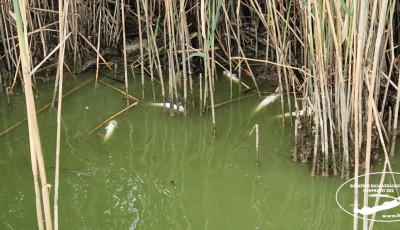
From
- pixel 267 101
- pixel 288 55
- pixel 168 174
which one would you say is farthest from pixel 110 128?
pixel 288 55

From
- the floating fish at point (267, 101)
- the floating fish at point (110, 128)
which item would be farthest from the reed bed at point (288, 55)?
the floating fish at point (110, 128)

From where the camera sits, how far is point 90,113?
9.69 feet

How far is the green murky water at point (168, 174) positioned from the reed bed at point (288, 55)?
0.38 feet

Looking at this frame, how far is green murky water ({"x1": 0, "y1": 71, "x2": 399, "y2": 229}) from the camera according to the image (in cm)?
207

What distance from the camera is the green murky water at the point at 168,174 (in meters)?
2.07

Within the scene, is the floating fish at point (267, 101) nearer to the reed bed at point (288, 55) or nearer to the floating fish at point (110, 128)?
the reed bed at point (288, 55)

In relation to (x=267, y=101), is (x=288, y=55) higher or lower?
higher

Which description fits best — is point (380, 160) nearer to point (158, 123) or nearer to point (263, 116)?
point (263, 116)

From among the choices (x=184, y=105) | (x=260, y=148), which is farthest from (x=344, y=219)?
(x=184, y=105)

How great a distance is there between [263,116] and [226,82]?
18.5 inches

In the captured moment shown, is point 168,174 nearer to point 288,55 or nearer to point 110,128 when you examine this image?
point 110,128

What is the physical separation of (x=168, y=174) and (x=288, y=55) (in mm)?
1035

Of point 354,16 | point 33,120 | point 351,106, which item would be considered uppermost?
point 354,16

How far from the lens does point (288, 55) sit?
2.96 metres
